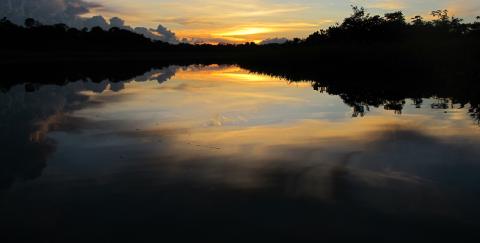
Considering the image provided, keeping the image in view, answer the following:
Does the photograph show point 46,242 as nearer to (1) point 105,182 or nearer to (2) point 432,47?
(1) point 105,182

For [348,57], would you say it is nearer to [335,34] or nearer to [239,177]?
[335,34]

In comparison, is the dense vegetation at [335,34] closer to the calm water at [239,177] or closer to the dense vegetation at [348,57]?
the dense vegetation at [348,57]

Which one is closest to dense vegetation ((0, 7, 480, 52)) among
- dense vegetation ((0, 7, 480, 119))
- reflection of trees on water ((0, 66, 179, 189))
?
dense vegetation ((0, 7, 480, 119))

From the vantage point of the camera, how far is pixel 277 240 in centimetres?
638

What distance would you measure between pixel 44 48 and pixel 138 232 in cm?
12200

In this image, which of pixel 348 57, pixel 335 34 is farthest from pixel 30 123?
pixel 335 34

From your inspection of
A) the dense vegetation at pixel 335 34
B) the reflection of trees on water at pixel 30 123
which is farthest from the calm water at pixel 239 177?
the dense vegetation at pixel 335 34

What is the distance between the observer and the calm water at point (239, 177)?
6.87m

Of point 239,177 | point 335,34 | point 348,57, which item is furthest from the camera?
point 335,34

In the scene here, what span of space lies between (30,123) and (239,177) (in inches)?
425

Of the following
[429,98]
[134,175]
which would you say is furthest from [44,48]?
[134,175]

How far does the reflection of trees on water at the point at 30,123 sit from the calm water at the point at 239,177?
7 cm

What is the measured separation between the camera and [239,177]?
945cm

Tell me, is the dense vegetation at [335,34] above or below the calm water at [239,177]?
above
